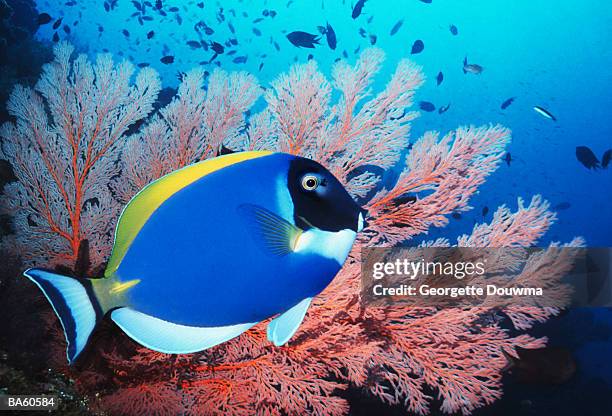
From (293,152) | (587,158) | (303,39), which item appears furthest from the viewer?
(587,158)

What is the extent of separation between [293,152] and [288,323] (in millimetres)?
1670

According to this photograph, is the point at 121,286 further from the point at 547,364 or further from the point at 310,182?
the point at 547,364

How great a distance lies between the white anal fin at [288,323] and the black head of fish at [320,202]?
0.68ft

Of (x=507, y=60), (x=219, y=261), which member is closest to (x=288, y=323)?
(x=219, y=261)

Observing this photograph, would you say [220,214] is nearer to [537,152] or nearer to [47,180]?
[47,180]

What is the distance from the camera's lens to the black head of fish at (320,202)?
707 millimetres

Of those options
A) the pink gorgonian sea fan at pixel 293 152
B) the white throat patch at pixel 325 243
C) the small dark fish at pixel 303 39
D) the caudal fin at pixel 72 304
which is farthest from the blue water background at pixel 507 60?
the caudal fin at pixel 72 304

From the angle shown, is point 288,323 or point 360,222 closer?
point 360,222

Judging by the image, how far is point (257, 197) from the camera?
0.75 meters

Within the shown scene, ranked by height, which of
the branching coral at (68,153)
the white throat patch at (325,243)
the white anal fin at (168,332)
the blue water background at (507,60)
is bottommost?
the white anal fin at (168,332)

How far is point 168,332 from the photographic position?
0.82 m

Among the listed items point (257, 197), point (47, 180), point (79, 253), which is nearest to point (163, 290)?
point (257, 197)

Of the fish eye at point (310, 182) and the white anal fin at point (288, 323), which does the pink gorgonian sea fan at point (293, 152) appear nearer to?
the white anal fin at point (288, 323)

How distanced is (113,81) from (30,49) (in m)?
9.58
